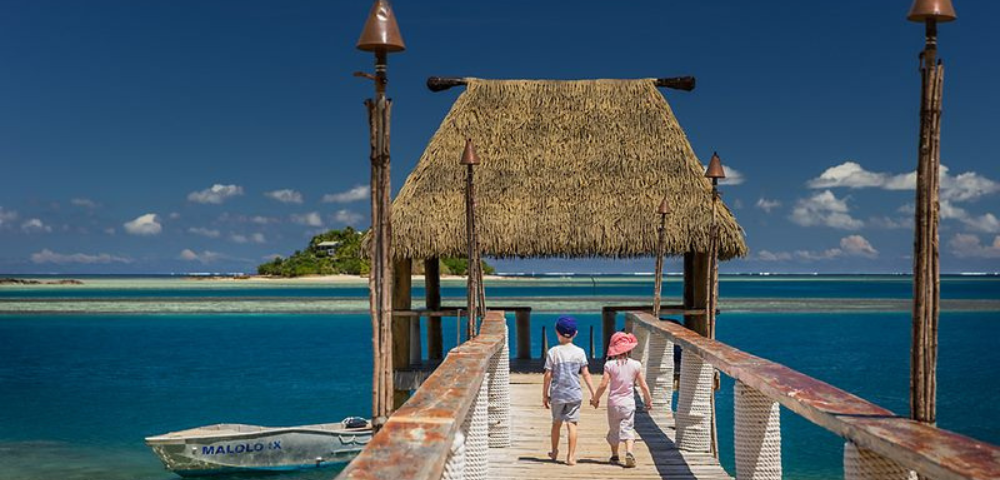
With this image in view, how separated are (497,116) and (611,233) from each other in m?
2.92

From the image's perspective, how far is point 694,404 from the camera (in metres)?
7.89

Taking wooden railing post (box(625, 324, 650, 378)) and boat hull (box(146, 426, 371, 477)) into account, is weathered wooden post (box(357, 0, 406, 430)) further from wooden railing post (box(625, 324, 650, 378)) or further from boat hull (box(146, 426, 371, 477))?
boat hull (box(146, 426, 371, 477))

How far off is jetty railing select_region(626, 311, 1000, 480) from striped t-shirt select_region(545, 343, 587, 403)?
0.83 meters

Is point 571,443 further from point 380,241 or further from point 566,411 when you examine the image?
point 380,241

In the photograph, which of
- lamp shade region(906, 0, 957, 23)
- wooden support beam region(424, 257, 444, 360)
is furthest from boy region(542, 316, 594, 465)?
wooden support beam region(424, 257, 444, 360)

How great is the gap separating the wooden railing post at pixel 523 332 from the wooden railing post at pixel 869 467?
11212mm

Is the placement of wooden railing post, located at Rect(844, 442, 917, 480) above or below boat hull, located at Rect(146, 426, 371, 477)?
above

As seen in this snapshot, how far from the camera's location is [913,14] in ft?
15.4

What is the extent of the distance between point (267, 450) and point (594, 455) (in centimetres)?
1113

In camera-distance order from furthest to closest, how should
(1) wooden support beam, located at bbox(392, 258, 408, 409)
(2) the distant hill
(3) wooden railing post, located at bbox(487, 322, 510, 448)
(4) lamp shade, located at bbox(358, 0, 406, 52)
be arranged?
(2) the distant hill → (1) wooden support beam, located at bbox(392, 258, 408, 409) → (3) wooden railing post, located at bbox(487, 322, 510, 448) → (4) lamp shade, located at bbox(358, 0, 406, 52)

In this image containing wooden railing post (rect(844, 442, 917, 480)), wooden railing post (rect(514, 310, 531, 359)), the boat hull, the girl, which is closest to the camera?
wooden railing post (rect(844, 442, 917, 480))

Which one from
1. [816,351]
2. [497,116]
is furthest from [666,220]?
[816,351]

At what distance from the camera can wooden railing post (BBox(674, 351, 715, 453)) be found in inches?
311

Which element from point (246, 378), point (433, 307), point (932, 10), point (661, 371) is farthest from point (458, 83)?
point (246, 378)
